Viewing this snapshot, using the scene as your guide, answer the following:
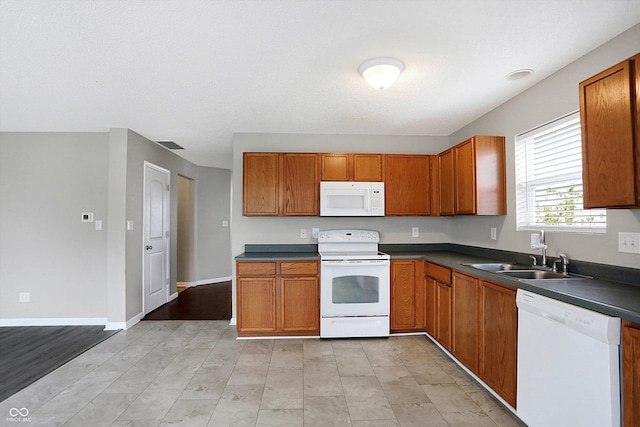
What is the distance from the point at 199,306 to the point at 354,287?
8.59 feet

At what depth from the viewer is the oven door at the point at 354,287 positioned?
323 cm

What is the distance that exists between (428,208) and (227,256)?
14.1ft

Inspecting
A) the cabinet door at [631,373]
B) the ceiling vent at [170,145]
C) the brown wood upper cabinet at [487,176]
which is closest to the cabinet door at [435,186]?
the brown wood upper cabinet at [487,176]

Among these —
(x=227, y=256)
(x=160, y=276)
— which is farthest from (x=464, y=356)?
(x=227, y=256)

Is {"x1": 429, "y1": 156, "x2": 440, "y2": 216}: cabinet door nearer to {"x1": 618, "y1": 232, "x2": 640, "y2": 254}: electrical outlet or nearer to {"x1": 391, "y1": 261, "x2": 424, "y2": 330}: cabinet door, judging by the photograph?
{"x1": 391, "y1": 261, "x2": 424, "y2": 330}: cabinet door

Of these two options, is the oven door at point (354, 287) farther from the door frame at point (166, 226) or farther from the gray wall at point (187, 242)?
the gray wall at point (187, 242)

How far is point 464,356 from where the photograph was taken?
101 inches

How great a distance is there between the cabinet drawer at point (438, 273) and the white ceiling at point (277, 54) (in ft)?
5.18

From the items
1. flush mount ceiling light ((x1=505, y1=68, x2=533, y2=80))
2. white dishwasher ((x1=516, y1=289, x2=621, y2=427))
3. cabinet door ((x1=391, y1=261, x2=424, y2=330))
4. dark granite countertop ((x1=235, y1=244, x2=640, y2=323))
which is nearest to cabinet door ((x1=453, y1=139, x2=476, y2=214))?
dark granite countertop ((x1=235, y1=244, x2=640, y2=323))

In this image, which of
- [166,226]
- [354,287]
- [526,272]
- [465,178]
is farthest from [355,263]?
[166,226]

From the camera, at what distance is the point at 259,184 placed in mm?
3582

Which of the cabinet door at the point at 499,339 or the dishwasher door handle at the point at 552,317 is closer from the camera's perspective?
the dishwasher door handle at the point at 552,317

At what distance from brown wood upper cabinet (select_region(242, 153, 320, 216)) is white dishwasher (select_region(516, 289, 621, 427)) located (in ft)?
7.64

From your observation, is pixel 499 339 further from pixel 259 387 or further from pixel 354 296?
pixel 259 387
